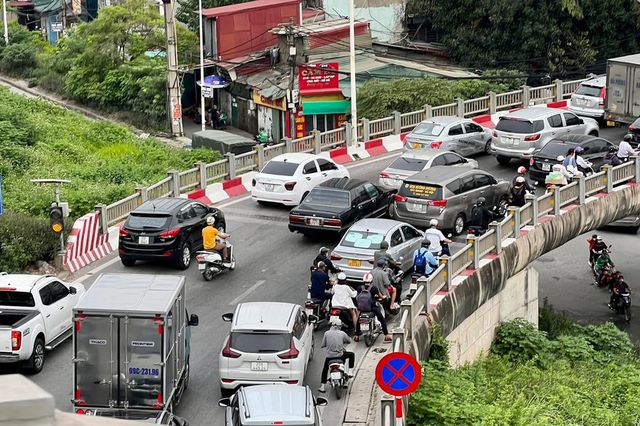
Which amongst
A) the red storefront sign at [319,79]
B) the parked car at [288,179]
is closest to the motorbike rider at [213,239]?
the parked car at [288,179]

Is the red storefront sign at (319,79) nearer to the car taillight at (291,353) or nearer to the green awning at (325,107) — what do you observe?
the green awning at (325,107)

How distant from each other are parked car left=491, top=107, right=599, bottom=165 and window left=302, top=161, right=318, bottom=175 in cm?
691

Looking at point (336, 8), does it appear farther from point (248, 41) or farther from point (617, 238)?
point (617, 238)

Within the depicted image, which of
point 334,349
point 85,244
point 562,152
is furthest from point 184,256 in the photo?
point 562,152

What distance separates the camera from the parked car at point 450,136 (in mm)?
35531

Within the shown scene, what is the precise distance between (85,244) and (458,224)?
896cm

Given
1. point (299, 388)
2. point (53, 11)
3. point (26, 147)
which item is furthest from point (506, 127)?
point (53, 11)

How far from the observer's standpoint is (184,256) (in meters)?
25.9

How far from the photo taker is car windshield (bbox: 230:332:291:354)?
17906mm

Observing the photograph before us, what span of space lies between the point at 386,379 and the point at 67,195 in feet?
61.4

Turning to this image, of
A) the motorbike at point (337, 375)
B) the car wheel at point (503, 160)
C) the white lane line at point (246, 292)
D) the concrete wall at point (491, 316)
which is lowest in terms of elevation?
the concrete wall at point (491, 316)

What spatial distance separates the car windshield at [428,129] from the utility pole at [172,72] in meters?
19.5

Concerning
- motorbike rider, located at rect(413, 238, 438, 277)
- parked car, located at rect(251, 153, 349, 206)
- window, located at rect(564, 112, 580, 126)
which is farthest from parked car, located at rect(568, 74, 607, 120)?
motorbike rider, located at rect(413, 238, 438, 277)

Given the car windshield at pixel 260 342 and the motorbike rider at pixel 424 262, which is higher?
the car windshield at pixel 260 342
